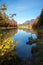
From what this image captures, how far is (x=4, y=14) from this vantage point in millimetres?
5090

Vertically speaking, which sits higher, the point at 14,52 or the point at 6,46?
the point at 6,46

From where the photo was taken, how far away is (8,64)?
6.63 meters

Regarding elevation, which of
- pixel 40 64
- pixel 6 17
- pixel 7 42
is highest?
pixel 6 17

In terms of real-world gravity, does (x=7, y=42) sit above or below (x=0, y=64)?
above

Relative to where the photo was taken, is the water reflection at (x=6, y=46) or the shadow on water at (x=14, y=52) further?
the shadow on water at (x=14, y=52)

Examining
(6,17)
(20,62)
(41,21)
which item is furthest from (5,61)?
(41,21)

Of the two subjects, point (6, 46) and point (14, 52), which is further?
point (14, 52)

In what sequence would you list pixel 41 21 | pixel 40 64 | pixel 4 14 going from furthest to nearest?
pixel 41 21, pixel 40 64, pixel 4 14

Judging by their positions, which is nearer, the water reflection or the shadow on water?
the water reflection

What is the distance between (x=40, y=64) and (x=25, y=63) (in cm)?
66

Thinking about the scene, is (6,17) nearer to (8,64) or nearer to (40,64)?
(8,64)

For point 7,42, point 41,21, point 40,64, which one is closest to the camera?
point 7,42

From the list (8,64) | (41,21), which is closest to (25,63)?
(8,64)

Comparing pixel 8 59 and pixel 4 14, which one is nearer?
pixel 4 14
